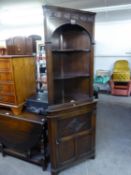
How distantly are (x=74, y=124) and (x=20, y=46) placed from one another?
2.61m

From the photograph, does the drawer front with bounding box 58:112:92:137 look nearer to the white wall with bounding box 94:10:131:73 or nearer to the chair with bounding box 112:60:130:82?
the chair with bounding box 112:60:130:82

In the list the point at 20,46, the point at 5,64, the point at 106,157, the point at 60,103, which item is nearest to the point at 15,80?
the point at 5,64

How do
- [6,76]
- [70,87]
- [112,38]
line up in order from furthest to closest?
[112,38], [70,87], [6,76]

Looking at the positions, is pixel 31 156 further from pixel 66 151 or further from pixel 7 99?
pixel 7 99

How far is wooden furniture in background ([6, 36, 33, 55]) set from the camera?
3382mm

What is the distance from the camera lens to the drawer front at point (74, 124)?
6.01 ft

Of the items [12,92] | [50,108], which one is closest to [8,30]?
[12,92]

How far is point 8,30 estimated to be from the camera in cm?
639

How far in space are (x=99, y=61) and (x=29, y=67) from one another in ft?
12.4

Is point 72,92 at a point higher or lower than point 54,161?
higher

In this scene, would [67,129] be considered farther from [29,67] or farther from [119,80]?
[119,80]

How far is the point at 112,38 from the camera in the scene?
5203 mm

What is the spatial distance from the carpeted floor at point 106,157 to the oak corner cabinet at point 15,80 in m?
0.73

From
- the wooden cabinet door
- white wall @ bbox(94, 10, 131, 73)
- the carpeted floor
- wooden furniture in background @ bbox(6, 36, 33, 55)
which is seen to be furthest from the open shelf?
white wall @ bbox(94, 10, 131, 73)
